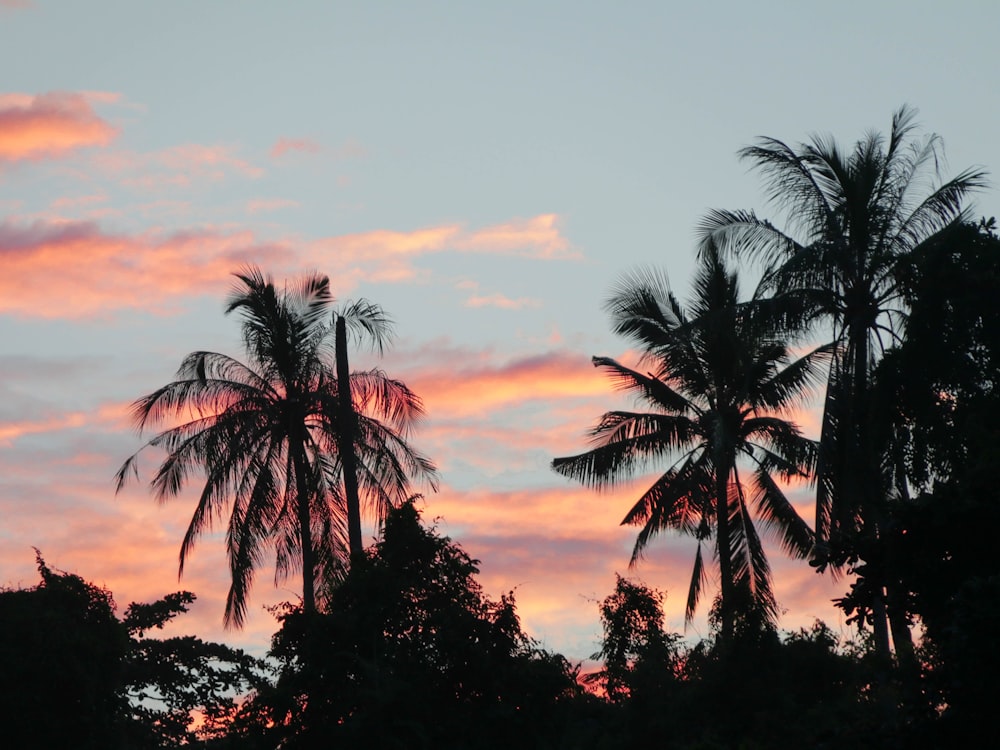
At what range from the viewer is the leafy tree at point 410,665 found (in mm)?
22766

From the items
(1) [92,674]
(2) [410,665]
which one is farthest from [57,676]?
(2) [410,665]

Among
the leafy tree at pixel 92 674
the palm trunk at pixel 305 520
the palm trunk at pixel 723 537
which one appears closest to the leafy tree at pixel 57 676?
the leafy tree at pixel 92 674

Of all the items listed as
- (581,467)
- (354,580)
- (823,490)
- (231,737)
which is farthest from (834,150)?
(231,737)

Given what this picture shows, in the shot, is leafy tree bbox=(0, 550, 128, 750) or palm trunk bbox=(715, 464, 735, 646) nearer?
leafy tree bbox=(0, 550, 128, 750)

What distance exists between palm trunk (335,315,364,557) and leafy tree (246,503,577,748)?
6851 millimetres

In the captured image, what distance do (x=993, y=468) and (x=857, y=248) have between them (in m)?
13.2

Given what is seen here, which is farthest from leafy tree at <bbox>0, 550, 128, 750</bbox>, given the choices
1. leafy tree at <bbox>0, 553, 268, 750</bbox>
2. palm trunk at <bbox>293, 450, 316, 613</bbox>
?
palm trunk at <bbox>293, 450, 316, 613</bbox>

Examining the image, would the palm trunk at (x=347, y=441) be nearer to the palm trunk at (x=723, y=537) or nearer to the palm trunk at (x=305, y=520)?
the palm trunk at (x=305, y=520)

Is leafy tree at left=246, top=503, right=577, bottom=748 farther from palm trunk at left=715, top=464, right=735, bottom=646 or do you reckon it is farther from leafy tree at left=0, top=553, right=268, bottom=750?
palm trunk at left=715, top=464, right=735, bottom=646

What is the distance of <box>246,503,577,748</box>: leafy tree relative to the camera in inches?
896

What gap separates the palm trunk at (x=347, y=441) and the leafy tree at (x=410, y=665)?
22.5 feet

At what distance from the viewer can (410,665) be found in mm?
23547

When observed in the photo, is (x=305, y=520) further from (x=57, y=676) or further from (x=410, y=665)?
(x=410, y=665)

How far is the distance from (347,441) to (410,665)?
31.5 ft
